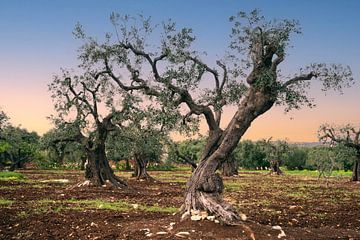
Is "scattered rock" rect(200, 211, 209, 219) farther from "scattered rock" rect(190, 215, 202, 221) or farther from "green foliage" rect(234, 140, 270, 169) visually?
"green foliage" rect(234, 140, 270, 169)

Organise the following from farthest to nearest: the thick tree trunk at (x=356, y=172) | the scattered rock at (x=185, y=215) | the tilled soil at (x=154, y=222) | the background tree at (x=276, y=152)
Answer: the background tree at (x=276, y=152) < the thick tree trunk at (x=356, y=172) < the scattered rock at (x=185, y=215) < the tilled soil at (x=154, y=222)

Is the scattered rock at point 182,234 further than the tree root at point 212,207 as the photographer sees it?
No

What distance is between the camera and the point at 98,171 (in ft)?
133

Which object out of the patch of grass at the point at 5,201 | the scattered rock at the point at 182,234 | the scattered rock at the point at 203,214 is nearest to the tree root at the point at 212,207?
the scattered rock at the point at 203,214

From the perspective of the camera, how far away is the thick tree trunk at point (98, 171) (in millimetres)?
40531

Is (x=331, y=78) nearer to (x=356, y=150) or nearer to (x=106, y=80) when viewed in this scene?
(x=106, y=80)

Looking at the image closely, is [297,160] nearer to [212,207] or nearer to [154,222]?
[212,207]

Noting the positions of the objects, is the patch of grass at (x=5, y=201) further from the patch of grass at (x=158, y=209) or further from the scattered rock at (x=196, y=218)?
the scattered rock at (x=196, y=218)

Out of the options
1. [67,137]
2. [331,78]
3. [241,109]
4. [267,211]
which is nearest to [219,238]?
[241,109]

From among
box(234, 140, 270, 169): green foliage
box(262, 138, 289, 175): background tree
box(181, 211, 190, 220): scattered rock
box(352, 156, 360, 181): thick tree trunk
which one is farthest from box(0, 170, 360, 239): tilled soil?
box(234, 140, 270, 169): green foliage

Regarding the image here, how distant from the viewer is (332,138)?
69375mm

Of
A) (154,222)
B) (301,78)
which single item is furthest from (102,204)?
(301,78)

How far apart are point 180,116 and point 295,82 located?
4649 millimetres

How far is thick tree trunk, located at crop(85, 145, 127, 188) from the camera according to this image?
40531 mm
